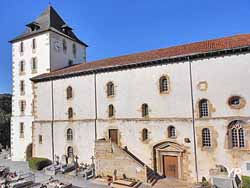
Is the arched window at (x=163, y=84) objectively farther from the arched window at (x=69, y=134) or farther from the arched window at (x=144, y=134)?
the arched window at (x=69, y=134)

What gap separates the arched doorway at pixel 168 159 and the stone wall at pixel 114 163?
2079mm

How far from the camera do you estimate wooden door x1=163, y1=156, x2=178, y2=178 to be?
783 inches

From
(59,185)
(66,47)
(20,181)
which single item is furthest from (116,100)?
(66,47)

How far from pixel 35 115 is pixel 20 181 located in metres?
10.8

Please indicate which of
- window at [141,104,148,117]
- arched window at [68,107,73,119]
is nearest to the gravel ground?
arched window at [68,107,73,119]

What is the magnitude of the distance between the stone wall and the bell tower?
37.5 ft

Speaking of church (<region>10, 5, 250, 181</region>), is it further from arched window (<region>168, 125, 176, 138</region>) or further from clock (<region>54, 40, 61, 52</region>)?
clock (<region>54, 40, 61, 52</region>)

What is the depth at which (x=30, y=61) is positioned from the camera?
30.3m

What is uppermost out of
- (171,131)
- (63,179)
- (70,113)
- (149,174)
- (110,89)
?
(110,89)

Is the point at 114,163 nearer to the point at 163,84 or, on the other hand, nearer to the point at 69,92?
the point at 163,84

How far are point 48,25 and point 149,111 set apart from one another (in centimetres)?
1874

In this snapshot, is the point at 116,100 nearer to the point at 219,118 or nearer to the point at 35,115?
the point at 219,118

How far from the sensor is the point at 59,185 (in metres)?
17.1

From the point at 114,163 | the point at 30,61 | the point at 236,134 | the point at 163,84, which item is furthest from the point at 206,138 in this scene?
the point at 30,61
